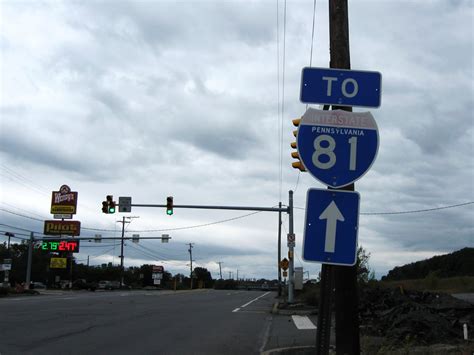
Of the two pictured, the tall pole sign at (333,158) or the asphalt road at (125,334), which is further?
the asphalt road at (125,334)

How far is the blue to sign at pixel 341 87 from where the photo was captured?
531 centimetres

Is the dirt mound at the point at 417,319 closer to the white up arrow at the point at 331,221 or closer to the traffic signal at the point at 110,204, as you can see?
the white up arrow at the point at 331,221

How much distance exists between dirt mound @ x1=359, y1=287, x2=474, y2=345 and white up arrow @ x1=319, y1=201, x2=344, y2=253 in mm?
6895

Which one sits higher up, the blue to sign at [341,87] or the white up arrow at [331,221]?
the blue to sign at [341,87]

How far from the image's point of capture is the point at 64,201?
202 ft

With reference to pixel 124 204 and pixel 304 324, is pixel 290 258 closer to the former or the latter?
pixel 124 204

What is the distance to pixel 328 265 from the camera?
4.64 m

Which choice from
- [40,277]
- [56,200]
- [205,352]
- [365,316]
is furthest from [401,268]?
[205,352]

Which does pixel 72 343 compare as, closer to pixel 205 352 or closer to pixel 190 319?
pixel 205 352

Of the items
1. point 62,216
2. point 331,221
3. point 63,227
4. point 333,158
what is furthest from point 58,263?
point 331,221

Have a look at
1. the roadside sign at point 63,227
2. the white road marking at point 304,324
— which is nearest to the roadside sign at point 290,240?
the white road marking at point 304,324

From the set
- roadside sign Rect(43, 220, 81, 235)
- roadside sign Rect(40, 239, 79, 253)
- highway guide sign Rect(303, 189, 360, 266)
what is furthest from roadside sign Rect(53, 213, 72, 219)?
highway guide sign Rect(303, 189, 360, 266)

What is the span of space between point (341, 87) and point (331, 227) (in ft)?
5.02

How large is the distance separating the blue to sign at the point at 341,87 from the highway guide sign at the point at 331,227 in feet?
3.58
